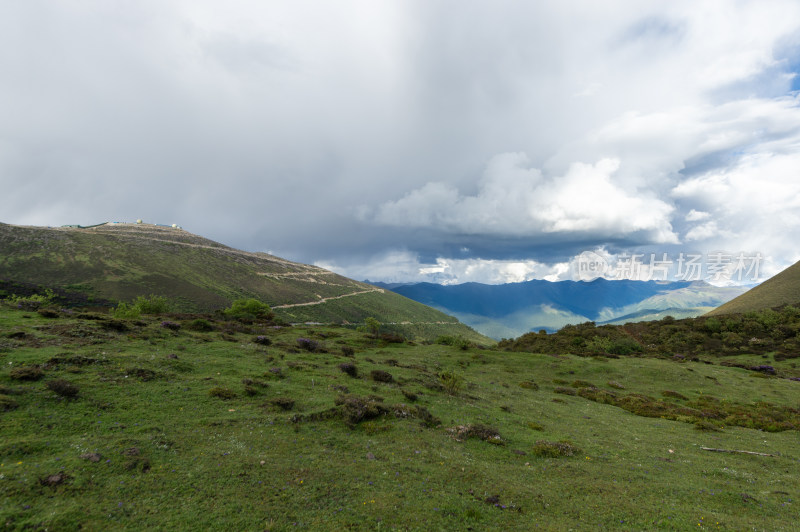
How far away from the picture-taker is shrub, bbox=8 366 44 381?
16047 mm

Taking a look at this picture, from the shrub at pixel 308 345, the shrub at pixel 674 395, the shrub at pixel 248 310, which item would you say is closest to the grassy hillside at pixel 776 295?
the shrub at pixel 674 395

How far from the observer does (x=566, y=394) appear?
37.6m

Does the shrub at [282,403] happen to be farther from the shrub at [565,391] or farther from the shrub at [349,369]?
the shrub at [565,391]

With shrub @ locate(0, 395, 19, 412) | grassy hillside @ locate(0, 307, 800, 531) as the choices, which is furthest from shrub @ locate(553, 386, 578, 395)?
shrub @ locate(0, 395, 19, 412)

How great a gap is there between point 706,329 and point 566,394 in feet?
214

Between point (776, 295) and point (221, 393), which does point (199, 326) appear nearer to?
point (221, 393)

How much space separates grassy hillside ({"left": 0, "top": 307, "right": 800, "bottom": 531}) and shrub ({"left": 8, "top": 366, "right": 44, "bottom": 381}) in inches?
2.9

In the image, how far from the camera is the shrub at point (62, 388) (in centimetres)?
1526

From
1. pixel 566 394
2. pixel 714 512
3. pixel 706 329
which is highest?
pixel 706 329

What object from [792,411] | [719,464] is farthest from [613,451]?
[792,411]

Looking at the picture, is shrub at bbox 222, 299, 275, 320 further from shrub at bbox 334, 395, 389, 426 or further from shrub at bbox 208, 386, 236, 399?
shrub at bbox 334, 395, 389, 426

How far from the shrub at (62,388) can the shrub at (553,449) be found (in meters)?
25.3

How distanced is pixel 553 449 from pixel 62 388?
2686 centimetres

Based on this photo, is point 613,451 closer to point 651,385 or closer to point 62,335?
point 651,385
